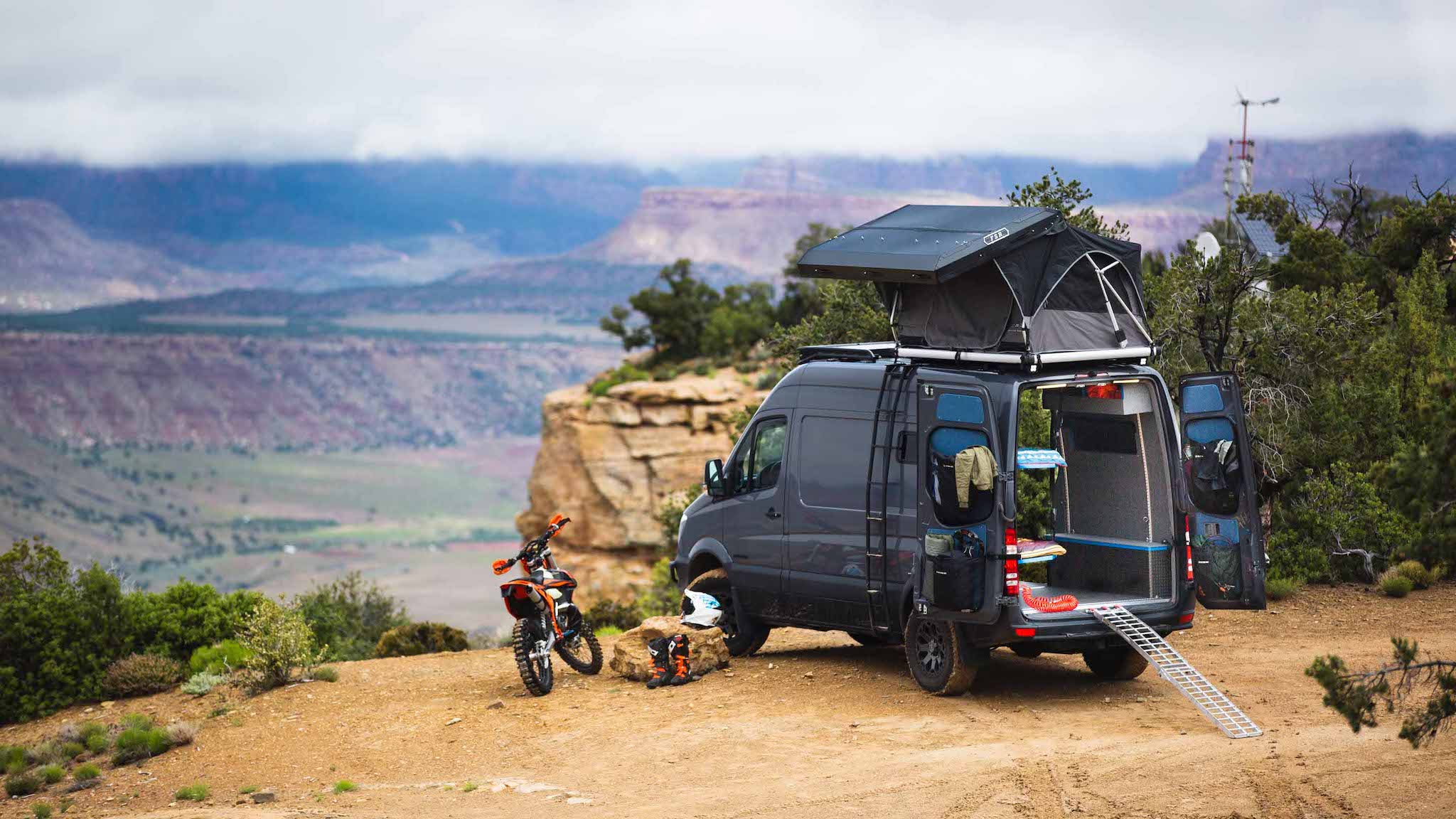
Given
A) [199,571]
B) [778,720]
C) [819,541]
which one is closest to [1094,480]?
[819,541]

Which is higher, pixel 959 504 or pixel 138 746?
pixel 959 504

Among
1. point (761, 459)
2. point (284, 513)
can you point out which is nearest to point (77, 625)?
point (761, 459)

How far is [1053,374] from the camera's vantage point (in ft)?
37.2

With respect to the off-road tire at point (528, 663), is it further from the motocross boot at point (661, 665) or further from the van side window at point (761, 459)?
the van side window at point (761, 459)

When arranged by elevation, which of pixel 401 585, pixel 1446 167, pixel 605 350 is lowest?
pixel 401 585

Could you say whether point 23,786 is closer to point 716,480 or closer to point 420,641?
point 716,480

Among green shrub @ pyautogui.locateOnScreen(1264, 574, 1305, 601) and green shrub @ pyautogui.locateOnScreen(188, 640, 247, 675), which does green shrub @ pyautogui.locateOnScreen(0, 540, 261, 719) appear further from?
green shrub @ pyautogui.locateOnScreen(1264, 574, 1305, 601)

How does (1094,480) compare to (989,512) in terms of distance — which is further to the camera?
(1094,480)

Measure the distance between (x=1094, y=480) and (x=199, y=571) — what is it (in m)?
124

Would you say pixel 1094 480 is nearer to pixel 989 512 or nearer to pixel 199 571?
pixel 989 512

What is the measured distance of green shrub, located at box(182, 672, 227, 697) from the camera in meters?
15.2

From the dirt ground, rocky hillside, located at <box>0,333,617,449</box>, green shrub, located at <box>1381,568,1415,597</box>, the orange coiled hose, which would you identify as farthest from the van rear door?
rocky hillside, located at <box>0,333,617,449</box>

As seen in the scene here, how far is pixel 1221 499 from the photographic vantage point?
38.1 ft

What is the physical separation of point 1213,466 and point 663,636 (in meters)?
5.15
